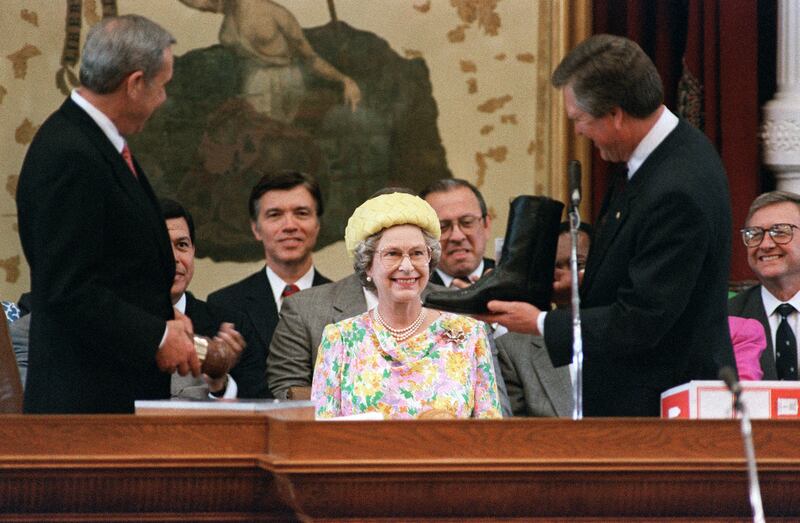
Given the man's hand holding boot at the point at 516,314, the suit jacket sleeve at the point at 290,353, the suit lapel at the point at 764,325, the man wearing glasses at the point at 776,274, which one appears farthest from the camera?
the man wearing glasses at the point at 776,274

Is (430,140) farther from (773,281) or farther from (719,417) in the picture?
(719,417)

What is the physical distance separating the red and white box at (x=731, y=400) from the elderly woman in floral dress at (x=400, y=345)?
0.81 m

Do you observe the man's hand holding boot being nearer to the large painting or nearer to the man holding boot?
the man holding boot

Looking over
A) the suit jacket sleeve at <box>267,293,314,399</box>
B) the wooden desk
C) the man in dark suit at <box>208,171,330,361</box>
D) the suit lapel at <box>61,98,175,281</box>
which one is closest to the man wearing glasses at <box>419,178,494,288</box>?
the man in dark suit at <box>208,171,330,361</box>

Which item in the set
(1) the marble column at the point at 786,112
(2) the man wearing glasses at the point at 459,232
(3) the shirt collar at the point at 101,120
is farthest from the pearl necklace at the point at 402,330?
(1) the marble column at the point at 786,112

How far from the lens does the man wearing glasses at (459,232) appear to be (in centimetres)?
611

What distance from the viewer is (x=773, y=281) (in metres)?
5.91

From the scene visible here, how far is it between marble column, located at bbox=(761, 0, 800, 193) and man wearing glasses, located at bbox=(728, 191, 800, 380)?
3.77 feet

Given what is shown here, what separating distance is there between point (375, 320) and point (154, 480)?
1.42 m

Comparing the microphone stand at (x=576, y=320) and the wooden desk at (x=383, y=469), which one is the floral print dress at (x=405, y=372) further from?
the wooden desk at (x=383, y=469)

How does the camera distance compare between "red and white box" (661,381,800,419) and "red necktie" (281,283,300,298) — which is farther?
"red necktie" (281,283,300,298)

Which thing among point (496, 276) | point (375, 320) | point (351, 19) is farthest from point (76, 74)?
point (496, 276)

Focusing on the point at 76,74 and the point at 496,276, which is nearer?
the point at 496,276

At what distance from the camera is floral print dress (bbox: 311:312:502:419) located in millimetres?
4461
